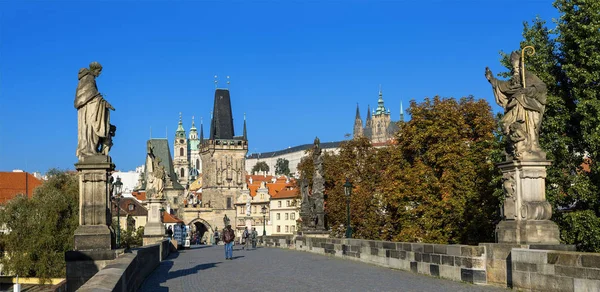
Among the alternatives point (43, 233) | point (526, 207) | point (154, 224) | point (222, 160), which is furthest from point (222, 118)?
point (526, 207)

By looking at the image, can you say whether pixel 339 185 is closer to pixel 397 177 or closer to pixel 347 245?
pixel 397 177

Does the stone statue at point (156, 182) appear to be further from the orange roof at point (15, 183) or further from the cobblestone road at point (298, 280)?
the orange roof at point (15, 183)

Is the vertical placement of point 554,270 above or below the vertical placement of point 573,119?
below

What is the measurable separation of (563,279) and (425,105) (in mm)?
32587

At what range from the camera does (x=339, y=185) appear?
5491cm

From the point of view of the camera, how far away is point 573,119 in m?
23.7

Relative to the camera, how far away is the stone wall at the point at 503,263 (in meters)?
10.6

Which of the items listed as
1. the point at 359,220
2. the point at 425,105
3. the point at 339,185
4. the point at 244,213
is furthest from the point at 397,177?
the point at 244,213

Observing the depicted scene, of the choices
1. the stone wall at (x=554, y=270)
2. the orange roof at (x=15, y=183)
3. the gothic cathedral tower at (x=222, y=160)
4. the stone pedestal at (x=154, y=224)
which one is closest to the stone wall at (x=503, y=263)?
the stone wall at (x=554, y=270)

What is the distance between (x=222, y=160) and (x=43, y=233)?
112967 millimetres

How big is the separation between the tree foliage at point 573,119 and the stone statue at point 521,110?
8.48 metres

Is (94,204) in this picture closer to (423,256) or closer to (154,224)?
(423,256)

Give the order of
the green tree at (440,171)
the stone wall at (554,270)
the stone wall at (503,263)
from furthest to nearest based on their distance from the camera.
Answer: the green tree at (440,171)
the stone wall at (503,263)
the stone wall at (554,270)

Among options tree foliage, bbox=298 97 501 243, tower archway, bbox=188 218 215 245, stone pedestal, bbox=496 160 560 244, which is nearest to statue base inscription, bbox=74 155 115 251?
stone pedestal, bbox=496 160 560 244
